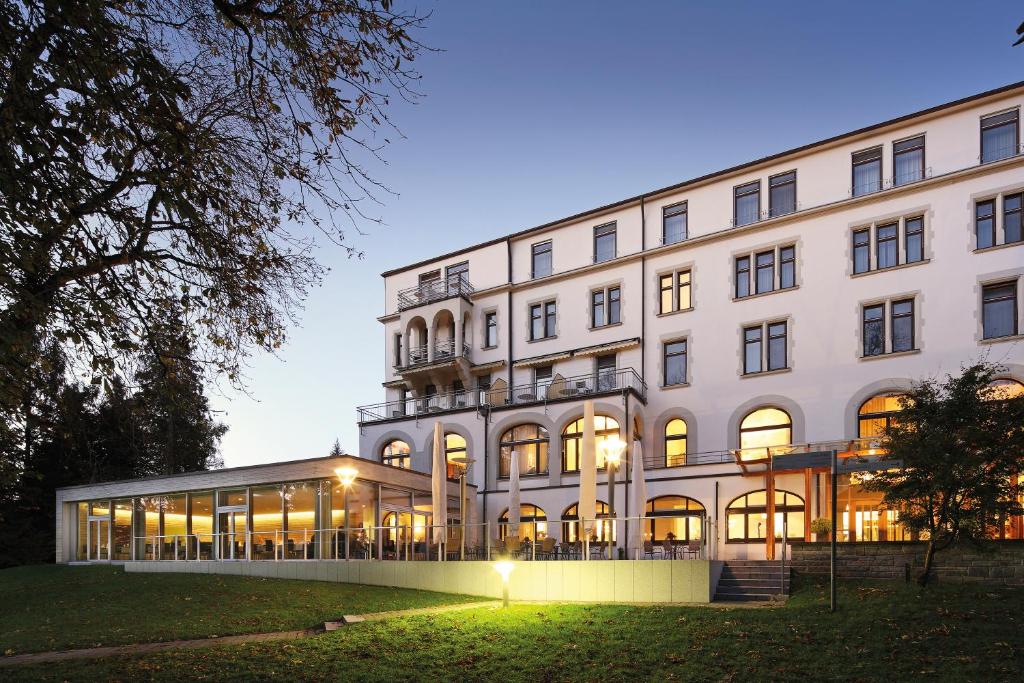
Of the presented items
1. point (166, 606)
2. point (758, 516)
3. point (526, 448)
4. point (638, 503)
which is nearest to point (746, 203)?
point (758, 516)

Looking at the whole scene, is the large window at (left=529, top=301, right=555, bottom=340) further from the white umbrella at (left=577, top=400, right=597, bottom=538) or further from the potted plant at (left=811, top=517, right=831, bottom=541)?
the potted plant at (left=811, top=517, right=831, bottom=541)

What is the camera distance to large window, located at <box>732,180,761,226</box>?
109 feet

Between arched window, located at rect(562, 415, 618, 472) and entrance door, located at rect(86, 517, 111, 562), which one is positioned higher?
arched window, located at rect(562, 415, 618, 472)

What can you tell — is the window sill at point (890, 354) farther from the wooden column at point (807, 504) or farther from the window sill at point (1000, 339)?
the wooden column at point (807, 504)

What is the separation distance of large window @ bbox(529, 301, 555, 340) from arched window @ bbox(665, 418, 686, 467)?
7.40m

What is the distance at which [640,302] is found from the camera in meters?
35.4

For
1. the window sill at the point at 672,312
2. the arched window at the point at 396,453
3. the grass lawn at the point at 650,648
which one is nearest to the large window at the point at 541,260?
the window sill at the point at 672,312

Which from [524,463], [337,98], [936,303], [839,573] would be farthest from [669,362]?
[337,98]

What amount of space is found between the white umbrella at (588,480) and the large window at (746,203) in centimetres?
1171

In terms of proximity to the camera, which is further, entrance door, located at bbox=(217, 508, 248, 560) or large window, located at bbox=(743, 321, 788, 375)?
large window, located at bbox=(743, 321, 788, 375)

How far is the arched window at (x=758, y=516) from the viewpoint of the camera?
95.8ft

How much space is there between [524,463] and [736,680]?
25.2 metres

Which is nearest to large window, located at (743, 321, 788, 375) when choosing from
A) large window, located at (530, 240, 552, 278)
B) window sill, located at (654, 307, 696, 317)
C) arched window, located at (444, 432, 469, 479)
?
window sill, located at (654, 307, 696, 317)

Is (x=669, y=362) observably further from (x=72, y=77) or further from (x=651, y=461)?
(x=72, y=77)
